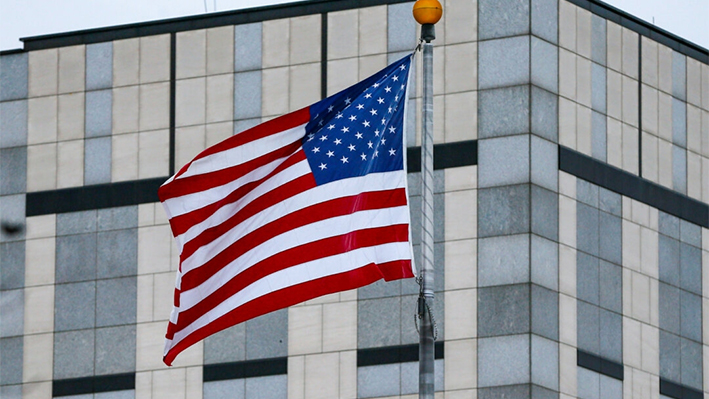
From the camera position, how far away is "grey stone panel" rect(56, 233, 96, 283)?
5441cm

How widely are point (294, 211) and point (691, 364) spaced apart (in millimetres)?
24039

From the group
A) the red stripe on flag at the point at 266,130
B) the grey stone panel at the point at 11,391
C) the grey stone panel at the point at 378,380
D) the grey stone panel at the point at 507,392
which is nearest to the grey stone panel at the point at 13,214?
the grey stone panel at the point at 11,391

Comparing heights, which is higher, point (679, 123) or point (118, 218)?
point (679, 123)

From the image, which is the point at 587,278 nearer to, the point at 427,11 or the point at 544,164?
the point at 544,164

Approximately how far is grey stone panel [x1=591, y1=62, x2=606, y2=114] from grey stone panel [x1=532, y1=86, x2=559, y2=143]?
5.32 feet

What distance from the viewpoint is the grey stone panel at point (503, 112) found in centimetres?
4972

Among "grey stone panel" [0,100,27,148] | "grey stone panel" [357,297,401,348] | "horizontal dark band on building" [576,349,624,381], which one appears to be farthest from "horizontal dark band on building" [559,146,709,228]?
"grey stone panel" [0,100,27,148]

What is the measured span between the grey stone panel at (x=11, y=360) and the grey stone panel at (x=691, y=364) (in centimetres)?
1788

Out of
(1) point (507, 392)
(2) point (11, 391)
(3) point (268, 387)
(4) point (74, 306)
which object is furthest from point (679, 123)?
(2) point (11, 391)

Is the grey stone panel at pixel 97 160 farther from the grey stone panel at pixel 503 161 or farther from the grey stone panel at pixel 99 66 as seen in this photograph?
the grey stone panel at pixel 503 161

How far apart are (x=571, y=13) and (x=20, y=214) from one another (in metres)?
16.4

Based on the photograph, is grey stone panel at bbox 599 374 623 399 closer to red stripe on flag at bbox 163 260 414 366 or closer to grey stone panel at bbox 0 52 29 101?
grey stone panel at bbox 0 52 29 101

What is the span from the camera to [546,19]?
50.8 m

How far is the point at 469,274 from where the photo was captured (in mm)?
49062
